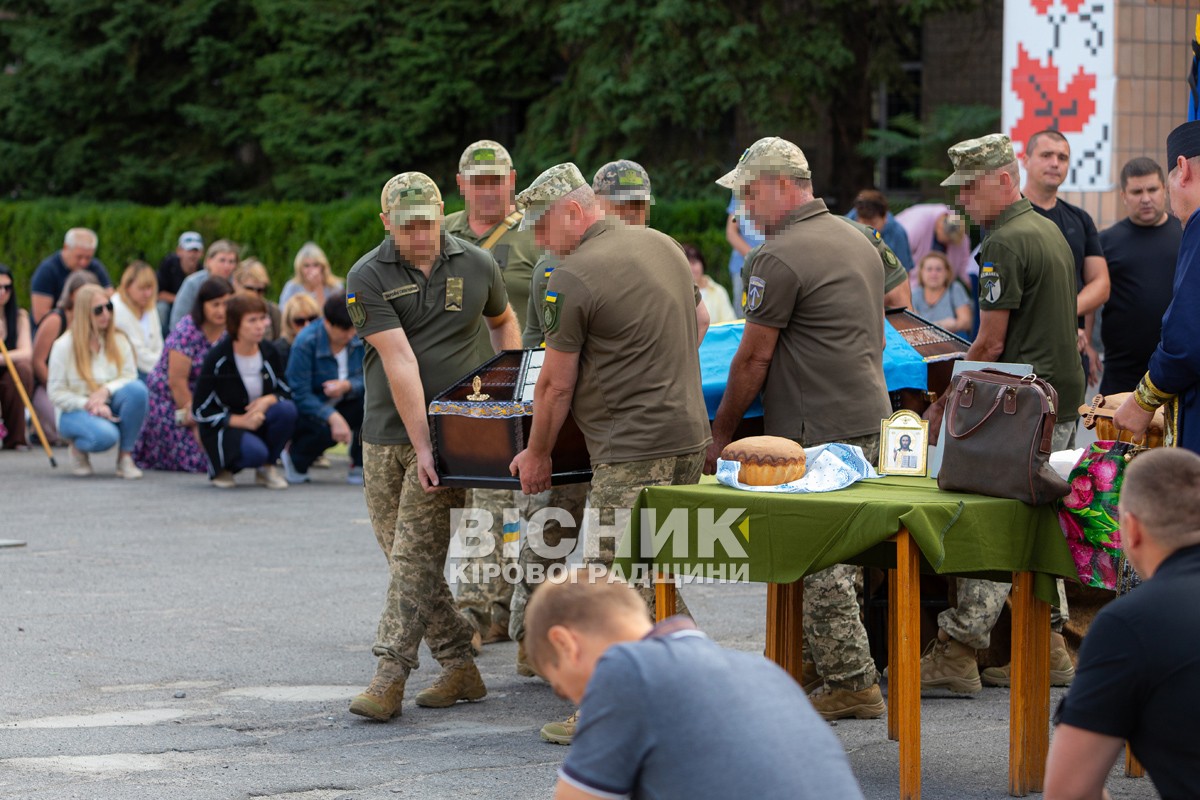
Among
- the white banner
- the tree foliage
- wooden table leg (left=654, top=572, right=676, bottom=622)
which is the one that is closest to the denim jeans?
the white banner

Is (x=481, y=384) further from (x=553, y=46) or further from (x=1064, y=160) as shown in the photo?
(x=553, y=46)

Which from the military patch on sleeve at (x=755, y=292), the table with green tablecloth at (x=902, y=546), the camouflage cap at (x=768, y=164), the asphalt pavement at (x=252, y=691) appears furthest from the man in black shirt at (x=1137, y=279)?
the table with green tablecloth at (x=902, y=546)

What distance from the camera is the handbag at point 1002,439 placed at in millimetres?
5230

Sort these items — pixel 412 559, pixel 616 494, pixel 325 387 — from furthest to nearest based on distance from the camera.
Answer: pixel 325 387 < pixel 412 559 < pixel 616 494

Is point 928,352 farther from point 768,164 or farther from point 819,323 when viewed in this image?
point 768,164

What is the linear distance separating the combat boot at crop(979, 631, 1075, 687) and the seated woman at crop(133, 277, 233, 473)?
8.10 m

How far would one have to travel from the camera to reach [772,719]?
9.72ft

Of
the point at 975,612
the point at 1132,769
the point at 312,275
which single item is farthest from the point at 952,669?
the point at 312,275

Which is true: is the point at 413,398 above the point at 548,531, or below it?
above

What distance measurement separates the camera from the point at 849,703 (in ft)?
21.4

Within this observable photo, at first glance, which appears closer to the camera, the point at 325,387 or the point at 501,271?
the point at 501,271

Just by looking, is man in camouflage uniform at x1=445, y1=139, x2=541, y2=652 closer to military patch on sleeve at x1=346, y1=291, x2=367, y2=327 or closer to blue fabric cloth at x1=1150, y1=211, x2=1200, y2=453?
military patch on sleeve at x1=346, y1=291, x2=367, y2=327

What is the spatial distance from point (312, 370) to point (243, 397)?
0.65m

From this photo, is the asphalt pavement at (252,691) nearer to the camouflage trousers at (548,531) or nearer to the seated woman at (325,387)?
the camouflage trousers at (548,531)
